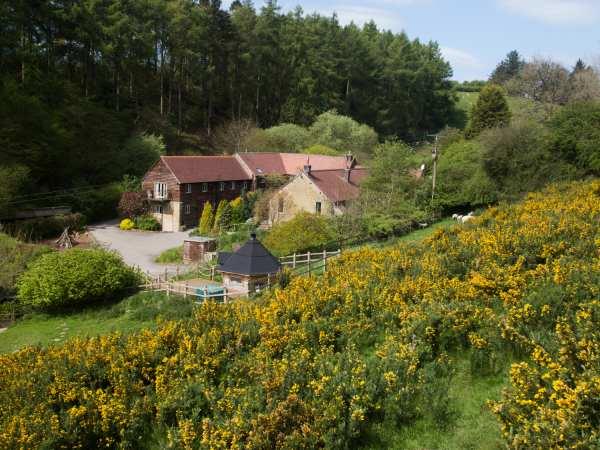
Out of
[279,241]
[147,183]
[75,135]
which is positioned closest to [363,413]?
[279,241]

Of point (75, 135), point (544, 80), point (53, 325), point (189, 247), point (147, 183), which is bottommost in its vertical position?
point (53, 325)

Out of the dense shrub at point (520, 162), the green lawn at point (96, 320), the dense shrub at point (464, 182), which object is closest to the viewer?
the green lawn at point (96, 320)

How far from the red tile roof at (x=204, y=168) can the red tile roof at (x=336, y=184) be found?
8.67 metres

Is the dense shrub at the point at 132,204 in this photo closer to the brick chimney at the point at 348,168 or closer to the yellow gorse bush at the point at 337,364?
the brick chimney at the point at 348,168

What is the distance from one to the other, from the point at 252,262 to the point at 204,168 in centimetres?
2318

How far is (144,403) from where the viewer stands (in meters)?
9.48

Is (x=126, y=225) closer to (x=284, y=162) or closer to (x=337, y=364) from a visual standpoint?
(x=284, y=162)

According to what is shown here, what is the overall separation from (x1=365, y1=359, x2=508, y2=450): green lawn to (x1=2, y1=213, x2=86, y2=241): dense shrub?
97.9 ft

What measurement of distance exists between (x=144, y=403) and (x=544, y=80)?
53.3 meters

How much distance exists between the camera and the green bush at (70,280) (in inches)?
881

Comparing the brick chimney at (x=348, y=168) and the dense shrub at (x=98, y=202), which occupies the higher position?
the brick chimney at (x=348, y=168)

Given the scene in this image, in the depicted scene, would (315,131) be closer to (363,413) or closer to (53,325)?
(53,325)

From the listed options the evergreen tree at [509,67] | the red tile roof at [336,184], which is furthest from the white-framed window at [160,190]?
the evergreen tree at [509,67]

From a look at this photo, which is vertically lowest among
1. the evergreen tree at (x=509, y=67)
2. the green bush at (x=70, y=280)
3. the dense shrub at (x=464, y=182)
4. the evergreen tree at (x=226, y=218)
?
the green bush at (x=70, y=280)
